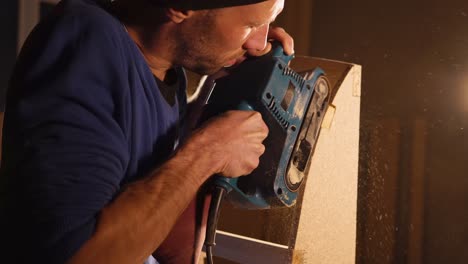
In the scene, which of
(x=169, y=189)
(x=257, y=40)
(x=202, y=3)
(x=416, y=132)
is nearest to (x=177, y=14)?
(x=202, y=3)

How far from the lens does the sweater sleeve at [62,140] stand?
1.91 feet

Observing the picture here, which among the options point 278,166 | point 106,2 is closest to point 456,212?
point 278,166

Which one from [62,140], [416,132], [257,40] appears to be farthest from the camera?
[416,132]

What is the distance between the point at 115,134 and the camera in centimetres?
67

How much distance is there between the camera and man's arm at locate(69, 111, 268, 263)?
0.62m

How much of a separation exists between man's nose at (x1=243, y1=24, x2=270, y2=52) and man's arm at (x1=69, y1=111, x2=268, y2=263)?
13cm

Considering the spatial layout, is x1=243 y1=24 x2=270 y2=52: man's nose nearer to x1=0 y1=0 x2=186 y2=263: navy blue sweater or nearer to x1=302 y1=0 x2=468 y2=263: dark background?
x1=0 y1=0 x2=186 y2=263: navy blue sweater

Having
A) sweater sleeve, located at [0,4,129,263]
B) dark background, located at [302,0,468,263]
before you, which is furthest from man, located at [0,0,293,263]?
dark background, located at [302,0,468,263]

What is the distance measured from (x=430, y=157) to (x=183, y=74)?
4.65 ft

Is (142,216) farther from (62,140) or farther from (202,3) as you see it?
(202,3)

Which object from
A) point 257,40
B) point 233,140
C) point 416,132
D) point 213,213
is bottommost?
point 416,132

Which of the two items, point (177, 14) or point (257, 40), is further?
point (257, 40)

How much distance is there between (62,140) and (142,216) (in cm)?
13

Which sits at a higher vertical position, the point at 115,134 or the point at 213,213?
the point at 115,134
